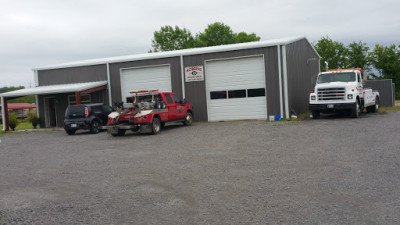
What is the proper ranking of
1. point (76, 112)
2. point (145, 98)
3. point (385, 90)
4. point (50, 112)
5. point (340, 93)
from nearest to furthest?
point (145, 98) → point (340, 93) → point (76, 112) → point (50, 112) → point (385, 90)

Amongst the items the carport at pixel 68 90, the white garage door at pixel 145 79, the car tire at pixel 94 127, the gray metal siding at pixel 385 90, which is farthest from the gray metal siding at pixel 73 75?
the gray metal siding at pixel 385 90

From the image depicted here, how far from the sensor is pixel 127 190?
21.8 ft

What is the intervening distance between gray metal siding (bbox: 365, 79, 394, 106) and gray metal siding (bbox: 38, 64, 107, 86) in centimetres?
1872

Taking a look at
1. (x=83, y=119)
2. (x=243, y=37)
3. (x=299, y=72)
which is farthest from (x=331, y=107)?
(x=243, y=37)

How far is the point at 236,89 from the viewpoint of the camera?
2114 centimetres

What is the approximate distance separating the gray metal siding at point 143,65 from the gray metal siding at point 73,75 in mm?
743

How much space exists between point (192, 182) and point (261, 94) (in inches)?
558

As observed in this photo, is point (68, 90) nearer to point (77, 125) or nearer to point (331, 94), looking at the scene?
point (77, 125)

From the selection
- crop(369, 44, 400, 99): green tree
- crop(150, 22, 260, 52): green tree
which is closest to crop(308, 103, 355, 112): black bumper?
crop(369, 44, 400, 99): green tree

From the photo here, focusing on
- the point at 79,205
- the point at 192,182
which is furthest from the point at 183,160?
the point at 79,205

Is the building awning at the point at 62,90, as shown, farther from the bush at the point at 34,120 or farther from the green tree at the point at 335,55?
the green tree at the point at 335,55

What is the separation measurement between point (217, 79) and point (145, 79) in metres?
4.60

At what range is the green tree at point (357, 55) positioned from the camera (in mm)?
50438

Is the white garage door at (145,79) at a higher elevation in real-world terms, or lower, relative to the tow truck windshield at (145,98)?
higher
